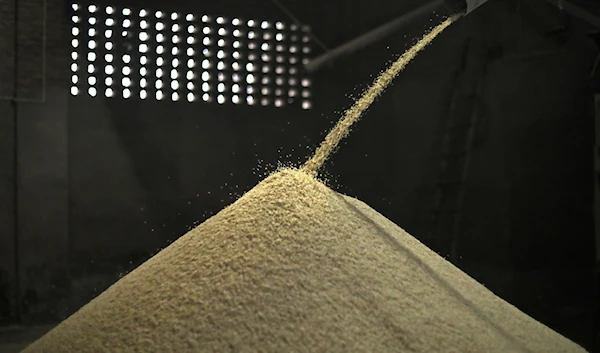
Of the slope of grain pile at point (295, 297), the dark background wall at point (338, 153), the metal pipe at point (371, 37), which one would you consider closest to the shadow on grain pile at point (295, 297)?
the slope of grain pile at point (295, 297)

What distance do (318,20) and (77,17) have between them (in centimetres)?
167

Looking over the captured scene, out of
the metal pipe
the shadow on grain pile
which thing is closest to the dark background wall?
the metal pipe

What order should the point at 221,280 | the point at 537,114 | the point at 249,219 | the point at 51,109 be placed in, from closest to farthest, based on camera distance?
the point at 221,280 < the point at 249,219 < the point at 51,109 < the point at 537,114

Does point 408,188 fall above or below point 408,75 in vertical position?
below

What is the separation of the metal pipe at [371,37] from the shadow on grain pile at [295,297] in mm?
2499

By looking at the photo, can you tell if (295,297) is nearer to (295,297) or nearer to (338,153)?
(295,297)

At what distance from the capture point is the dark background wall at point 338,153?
3695mm

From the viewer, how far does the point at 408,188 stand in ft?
14.2

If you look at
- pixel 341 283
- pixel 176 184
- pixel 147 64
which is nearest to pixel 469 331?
pixel 341 283

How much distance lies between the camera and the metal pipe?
4.22 meters

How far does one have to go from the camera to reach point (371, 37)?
14.1 ft

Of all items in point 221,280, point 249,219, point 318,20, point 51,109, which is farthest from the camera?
point 318,20

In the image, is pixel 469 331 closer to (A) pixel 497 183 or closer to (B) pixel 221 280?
(B) pixel 221 280

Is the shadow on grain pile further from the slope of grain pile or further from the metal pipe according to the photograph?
the metal pipe
